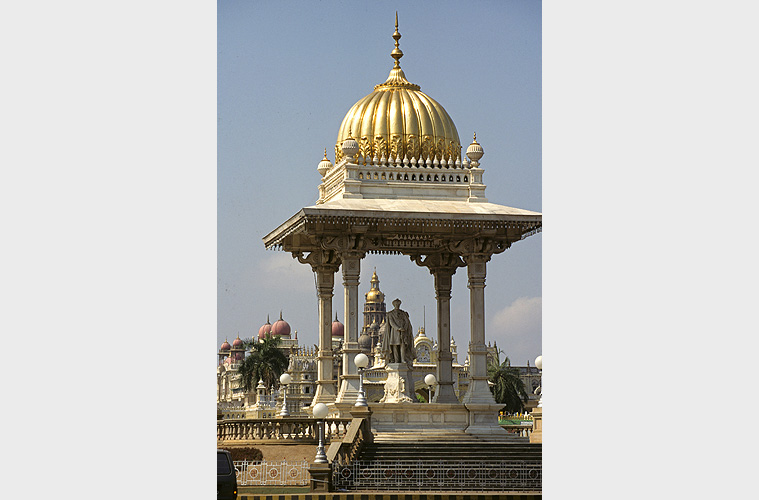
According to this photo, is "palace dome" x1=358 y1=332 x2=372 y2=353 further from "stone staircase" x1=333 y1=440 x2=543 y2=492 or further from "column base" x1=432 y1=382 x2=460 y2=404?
"stone staircase" x1=333 y1=440 x2=543 y2=492

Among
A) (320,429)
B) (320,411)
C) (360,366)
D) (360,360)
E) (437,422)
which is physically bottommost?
(437,422)

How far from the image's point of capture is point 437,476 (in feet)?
59.6

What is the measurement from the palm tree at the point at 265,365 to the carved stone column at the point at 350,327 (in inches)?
1464

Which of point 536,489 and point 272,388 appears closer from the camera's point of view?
point 536,489

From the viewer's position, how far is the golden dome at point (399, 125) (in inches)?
912

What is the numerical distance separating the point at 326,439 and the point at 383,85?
7.34 meters

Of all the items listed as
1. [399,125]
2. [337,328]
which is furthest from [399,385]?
[337,328]

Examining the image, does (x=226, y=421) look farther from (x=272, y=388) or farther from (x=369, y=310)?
(x=369, y=310)

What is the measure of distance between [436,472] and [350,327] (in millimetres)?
4273

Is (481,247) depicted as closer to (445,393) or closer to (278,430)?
(445,393)

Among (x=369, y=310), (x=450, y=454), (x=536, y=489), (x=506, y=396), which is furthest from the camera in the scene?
(x=369, y=310)

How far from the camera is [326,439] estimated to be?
2086 cm

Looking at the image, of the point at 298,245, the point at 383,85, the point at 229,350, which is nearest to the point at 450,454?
the point at 298,245

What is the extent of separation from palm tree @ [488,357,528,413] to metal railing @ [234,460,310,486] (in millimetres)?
34657
